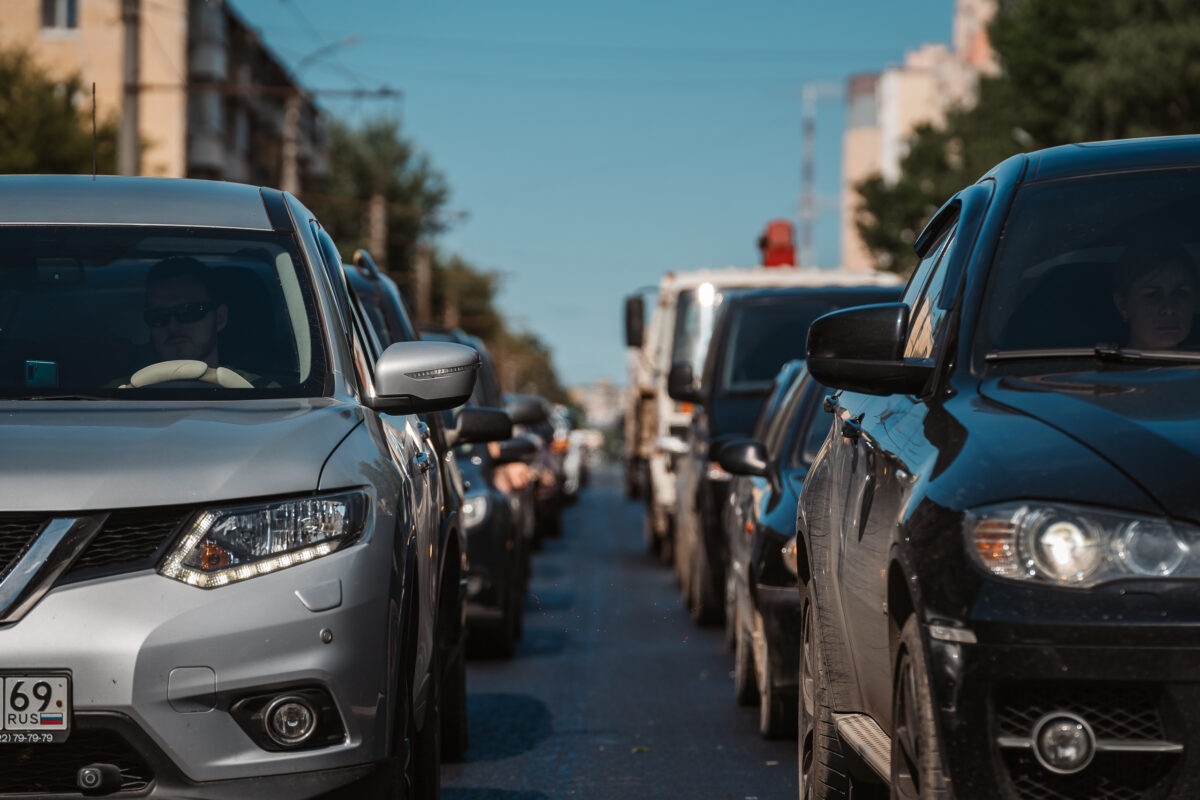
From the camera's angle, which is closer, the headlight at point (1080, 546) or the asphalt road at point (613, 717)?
the headlight at point (1080, 546)

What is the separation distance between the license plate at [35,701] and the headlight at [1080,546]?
195 centimetres

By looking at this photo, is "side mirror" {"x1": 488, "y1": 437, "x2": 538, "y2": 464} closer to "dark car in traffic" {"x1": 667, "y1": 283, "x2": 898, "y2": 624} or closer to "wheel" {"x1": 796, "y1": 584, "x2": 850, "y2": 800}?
"dark car in traffic" {"x1": 667, "y1": 283, "x2": 898, "y2": 624}

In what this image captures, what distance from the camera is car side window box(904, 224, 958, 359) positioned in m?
5.34

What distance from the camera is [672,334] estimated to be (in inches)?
965

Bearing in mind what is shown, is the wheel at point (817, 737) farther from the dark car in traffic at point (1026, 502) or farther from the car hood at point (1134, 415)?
the car hood at point (1134, 415)

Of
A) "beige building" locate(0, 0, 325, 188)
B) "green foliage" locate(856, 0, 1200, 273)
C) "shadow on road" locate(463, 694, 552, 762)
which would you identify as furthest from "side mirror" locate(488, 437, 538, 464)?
"beige building" locate(0, 0, 325, 188)

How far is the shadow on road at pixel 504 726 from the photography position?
29.9 feet

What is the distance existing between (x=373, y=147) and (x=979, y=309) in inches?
3742

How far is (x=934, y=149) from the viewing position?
74.9 meters

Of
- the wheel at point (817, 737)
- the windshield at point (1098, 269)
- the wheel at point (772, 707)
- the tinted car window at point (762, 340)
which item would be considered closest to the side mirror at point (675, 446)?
the tinted car window at point (762, 340)

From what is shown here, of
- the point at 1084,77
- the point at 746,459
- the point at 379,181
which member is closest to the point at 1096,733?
the point at 746,459

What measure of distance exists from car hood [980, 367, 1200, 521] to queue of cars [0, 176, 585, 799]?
1.53m

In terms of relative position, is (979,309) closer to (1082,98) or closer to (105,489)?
(105,489)

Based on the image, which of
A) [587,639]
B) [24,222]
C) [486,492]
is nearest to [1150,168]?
[24,222]
